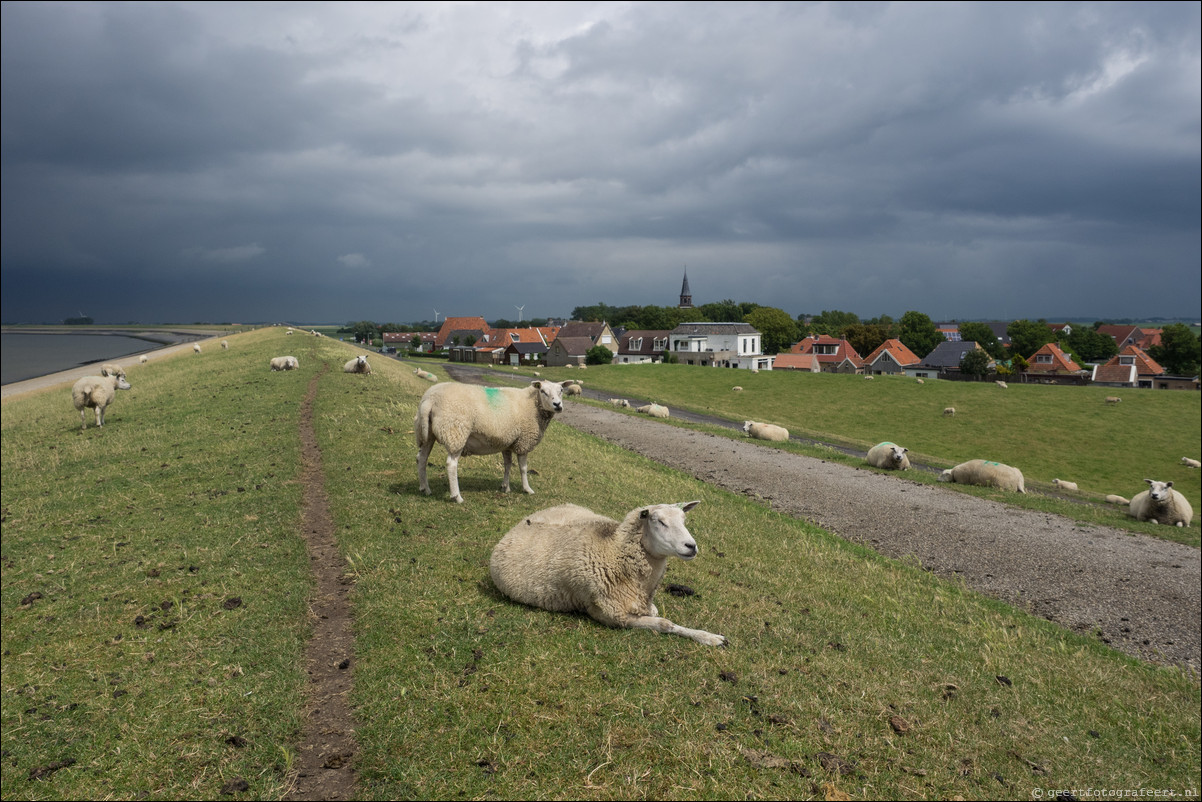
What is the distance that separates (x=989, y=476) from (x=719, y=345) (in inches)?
3559

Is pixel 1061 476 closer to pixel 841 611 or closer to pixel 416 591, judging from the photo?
pixel 841 611

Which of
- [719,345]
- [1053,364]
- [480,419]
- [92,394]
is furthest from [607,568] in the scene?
[1053,364]

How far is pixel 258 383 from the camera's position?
32.1 metres

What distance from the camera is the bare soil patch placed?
6098 millimetres

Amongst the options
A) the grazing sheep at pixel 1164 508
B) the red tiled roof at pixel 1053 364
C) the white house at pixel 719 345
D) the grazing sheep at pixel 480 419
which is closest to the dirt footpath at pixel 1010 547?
the grazing sheep at pixel 1164 508

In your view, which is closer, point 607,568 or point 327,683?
point 327,683

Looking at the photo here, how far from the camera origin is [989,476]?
2753 cm

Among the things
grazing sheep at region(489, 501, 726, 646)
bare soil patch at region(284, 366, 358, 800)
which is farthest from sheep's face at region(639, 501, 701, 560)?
bare soil patch at region(284, 366, 358, 800)

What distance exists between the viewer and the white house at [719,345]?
382 ft

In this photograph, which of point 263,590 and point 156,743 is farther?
point 263,590

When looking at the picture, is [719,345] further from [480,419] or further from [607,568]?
[607,568]

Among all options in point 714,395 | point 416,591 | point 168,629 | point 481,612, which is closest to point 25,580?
point 168,629

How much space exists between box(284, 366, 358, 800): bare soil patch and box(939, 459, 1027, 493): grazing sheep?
88.6ft

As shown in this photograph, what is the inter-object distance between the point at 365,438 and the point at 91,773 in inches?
515
